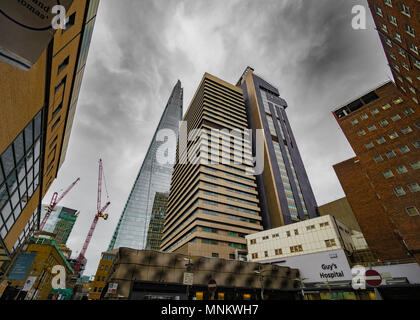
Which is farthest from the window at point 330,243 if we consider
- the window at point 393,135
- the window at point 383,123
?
the window at point 383,123

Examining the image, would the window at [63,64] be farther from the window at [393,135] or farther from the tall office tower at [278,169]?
the tall office tower at [278,169]

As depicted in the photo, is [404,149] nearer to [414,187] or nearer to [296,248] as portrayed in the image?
[414,187]

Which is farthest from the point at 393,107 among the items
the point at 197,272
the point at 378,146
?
the point at 197,272

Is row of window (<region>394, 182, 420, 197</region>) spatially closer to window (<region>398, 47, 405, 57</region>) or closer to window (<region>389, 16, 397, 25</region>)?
window (<region>398, 47, 405, 57</region>)

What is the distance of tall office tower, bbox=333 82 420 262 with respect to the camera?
31.4 metres

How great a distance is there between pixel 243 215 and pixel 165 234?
123 ft

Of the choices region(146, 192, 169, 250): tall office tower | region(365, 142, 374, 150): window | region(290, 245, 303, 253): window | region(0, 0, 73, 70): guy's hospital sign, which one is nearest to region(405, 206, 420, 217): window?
region(365, 142, 374, 150): window

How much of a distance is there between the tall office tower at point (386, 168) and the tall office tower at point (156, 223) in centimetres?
11568

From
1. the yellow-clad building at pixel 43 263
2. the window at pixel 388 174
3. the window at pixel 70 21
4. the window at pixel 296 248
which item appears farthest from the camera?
the yellow-clad building at pixel 43 263

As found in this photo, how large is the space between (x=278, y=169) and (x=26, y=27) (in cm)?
7954

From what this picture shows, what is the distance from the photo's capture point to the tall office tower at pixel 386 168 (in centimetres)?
3144

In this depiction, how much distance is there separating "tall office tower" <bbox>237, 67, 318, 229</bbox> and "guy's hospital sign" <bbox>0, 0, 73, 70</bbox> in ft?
223

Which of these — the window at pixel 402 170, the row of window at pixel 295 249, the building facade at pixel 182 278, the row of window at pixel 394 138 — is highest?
the row of window at pixel 394 138

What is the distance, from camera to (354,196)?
54.2 m
